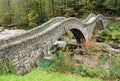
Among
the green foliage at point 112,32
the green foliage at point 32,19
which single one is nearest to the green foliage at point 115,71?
the green foliage at point 112,32

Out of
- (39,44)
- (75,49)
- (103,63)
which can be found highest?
(39,44)

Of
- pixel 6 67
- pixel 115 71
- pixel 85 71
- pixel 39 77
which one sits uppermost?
pixel 6 67

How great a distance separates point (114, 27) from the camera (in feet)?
138

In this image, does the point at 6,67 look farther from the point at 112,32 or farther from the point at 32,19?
the point at 32,19

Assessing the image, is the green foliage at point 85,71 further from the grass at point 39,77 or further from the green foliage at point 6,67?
the green foliage at point 6,67

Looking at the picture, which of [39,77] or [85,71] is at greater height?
[39,77]

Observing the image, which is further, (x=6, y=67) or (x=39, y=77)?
(x=6, y=67)

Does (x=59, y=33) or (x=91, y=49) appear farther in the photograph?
(x=91, y=49)

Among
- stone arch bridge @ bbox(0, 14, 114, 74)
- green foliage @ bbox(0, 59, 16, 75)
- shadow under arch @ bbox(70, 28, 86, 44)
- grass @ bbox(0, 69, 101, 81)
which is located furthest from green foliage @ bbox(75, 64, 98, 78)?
shadow under arch @ bbox(70, 28, 86, 44)

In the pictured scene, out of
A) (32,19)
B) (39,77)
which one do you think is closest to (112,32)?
(32,19)

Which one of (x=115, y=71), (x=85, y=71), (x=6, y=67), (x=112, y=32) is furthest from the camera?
(x=112, y=32)

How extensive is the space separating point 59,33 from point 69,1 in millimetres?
32783

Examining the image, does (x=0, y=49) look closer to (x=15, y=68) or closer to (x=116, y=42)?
(x=15, y=68)

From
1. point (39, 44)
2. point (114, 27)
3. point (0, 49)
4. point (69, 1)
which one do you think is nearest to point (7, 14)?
point (69, 1)
